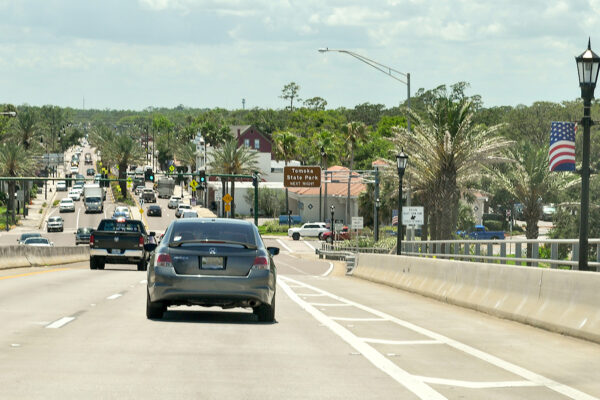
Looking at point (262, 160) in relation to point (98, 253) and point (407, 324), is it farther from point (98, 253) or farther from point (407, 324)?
point (407, 324)

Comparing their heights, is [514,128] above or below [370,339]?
above

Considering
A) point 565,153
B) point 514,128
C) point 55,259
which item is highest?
point 514,128

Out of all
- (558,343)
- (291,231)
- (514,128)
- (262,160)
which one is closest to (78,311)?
(558,343)

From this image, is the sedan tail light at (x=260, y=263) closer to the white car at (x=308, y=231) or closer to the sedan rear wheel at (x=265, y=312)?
the sedan rear wheel at (x=265, y=312)

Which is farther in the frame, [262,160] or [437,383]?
[262,160]

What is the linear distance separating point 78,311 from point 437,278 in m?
9.30

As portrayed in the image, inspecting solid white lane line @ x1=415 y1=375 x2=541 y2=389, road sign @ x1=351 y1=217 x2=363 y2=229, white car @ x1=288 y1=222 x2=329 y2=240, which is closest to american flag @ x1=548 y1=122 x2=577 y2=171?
solid white lane line @ x1=415 y1=375 x2=541 y2=389

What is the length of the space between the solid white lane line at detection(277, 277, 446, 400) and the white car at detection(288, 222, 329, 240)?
81.3 meters

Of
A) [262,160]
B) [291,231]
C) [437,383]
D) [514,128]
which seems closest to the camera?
[437,383]

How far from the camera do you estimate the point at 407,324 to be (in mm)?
15086

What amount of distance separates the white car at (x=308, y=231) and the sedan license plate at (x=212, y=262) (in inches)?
3294

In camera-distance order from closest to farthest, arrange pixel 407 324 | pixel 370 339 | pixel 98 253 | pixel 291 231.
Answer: pixel 370 339 < pixel 407 324 < pixel 98 253 < pixel 291 231

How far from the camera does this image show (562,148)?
28562 millimetres

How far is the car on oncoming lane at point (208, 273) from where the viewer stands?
13859mm
